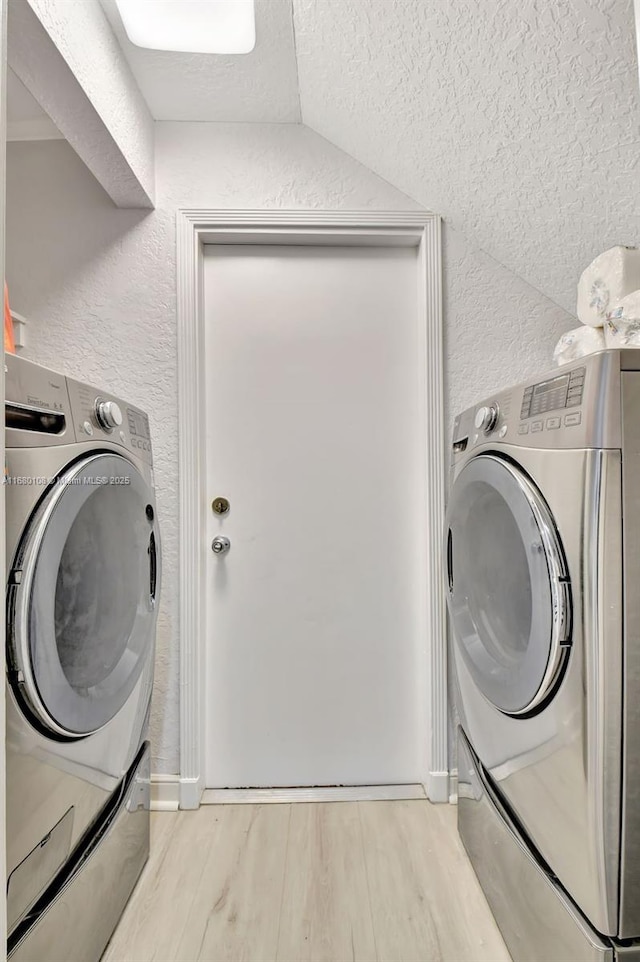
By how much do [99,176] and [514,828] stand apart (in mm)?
2036

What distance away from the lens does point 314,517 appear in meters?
1.89

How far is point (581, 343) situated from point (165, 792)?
6.09ft

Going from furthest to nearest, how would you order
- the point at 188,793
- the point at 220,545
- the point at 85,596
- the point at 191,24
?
the point at 220,545 < the point at 188,793 < the point at 191,24 < the point at 85,596

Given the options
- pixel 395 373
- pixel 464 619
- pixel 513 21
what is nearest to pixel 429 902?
pixel 464 619

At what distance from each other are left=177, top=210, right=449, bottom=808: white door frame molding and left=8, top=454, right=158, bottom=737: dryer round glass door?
1.25 feet

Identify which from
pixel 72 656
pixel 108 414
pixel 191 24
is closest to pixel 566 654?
pixel 72 656

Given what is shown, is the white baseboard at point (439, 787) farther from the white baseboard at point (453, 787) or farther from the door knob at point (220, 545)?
the door knob at point (220, 545)

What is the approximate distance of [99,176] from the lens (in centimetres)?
162

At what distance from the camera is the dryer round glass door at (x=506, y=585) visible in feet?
3.08

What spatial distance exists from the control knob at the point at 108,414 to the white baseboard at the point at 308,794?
1344 millimetres

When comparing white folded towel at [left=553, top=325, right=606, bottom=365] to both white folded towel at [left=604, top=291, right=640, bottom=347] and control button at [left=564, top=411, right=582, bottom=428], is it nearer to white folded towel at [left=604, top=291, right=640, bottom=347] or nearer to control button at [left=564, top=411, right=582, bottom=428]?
white folded towel at [left=604, top=291, right=640, bottom=347]

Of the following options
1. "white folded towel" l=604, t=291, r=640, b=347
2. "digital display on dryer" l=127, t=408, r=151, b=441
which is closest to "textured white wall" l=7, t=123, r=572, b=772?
"digital display on dryer" l=127, t=408, r=151, b=441

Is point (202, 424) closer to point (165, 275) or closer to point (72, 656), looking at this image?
point (165, 275)

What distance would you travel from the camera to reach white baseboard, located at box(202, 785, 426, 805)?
1815mm
